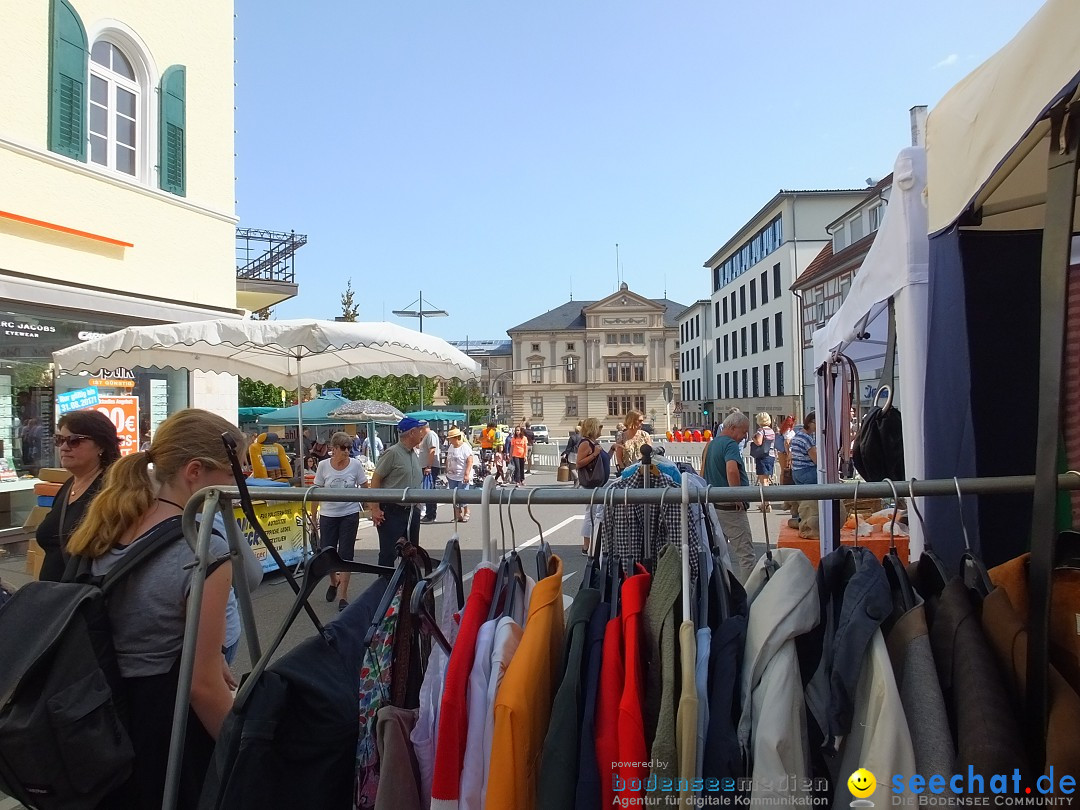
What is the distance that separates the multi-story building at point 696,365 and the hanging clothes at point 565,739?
64049 mm

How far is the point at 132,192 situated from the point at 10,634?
10010 millimetres

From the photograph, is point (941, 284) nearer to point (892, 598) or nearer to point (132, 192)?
point (892, 598)

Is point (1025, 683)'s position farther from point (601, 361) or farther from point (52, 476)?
point (601, 361)

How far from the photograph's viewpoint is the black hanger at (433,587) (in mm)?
1844

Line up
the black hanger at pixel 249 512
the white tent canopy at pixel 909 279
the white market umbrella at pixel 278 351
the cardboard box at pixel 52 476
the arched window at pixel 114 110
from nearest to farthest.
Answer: the black hanger at pixel 249 512, the white tent canopy at pixel 909 279, the white market umbrella at pixel 278 351, the cardboard box at pixel 52 476, the arched window at pixel 114 110

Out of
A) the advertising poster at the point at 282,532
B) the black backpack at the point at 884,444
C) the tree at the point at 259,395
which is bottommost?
the advertising poster at the point at 282,532

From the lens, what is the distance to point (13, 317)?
873cm

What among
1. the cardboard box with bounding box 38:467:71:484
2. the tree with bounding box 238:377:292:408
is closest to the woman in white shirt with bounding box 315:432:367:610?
the cardboard box with bounding box 38:467:71:484

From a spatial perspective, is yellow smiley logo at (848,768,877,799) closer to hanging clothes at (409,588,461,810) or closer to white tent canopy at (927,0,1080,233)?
hanging clothes at (409,588,461,810)

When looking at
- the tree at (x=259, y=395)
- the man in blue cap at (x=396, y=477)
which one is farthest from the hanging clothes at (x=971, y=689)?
the tree at (x=259, y=395)

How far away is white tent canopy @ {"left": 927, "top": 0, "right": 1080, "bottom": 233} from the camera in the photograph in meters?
1.45

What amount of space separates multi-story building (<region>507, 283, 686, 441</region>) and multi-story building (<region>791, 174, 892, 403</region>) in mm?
48975

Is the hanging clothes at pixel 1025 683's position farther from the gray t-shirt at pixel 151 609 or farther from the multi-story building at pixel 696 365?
the multi-story building at pixel 696 365

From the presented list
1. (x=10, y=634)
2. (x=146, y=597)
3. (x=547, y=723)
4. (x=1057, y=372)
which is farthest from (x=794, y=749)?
(x=10, y=634)
